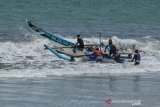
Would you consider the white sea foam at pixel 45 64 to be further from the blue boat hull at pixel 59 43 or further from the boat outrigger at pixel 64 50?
the blue boat hull at pixel 59 43

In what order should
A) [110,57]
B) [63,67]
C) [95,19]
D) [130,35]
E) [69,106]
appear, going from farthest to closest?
1. [95,19]
2. [130,35]
3. [110,57]
4. [63,67]
5. [69,106]

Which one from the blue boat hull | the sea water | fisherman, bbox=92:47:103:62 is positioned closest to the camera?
the sea water

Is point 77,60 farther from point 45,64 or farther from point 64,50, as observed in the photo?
point 45,64

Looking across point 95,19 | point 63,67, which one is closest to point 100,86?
point 63,67

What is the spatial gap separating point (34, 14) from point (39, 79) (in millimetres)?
27733

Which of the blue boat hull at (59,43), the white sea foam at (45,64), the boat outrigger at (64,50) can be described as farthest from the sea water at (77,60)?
the blue boat hull at (59,43)

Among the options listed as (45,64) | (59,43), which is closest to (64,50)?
(59,43)

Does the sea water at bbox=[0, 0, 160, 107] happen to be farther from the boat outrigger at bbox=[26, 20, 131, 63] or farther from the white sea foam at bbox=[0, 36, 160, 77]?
the boat outrigger at bbox=[26, 20, 131, 63]

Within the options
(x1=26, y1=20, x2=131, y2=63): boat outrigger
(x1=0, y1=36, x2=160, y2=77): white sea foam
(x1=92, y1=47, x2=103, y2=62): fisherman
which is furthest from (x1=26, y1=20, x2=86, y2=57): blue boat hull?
(x1=92, y1=47, x2=103, y2=62): fisherman

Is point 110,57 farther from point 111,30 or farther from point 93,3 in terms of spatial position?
point 93,3

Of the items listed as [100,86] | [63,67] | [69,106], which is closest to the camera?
[69,106]

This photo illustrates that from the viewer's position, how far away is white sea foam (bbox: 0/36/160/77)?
26.5 metres

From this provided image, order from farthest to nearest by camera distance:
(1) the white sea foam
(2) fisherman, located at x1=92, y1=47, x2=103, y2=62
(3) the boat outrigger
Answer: (3) the boat outrigger → (2) fisherman, located at x1=92, y1=47, x2=103, y2=62 → (1) the white sea foam

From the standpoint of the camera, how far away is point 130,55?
31453 mm
